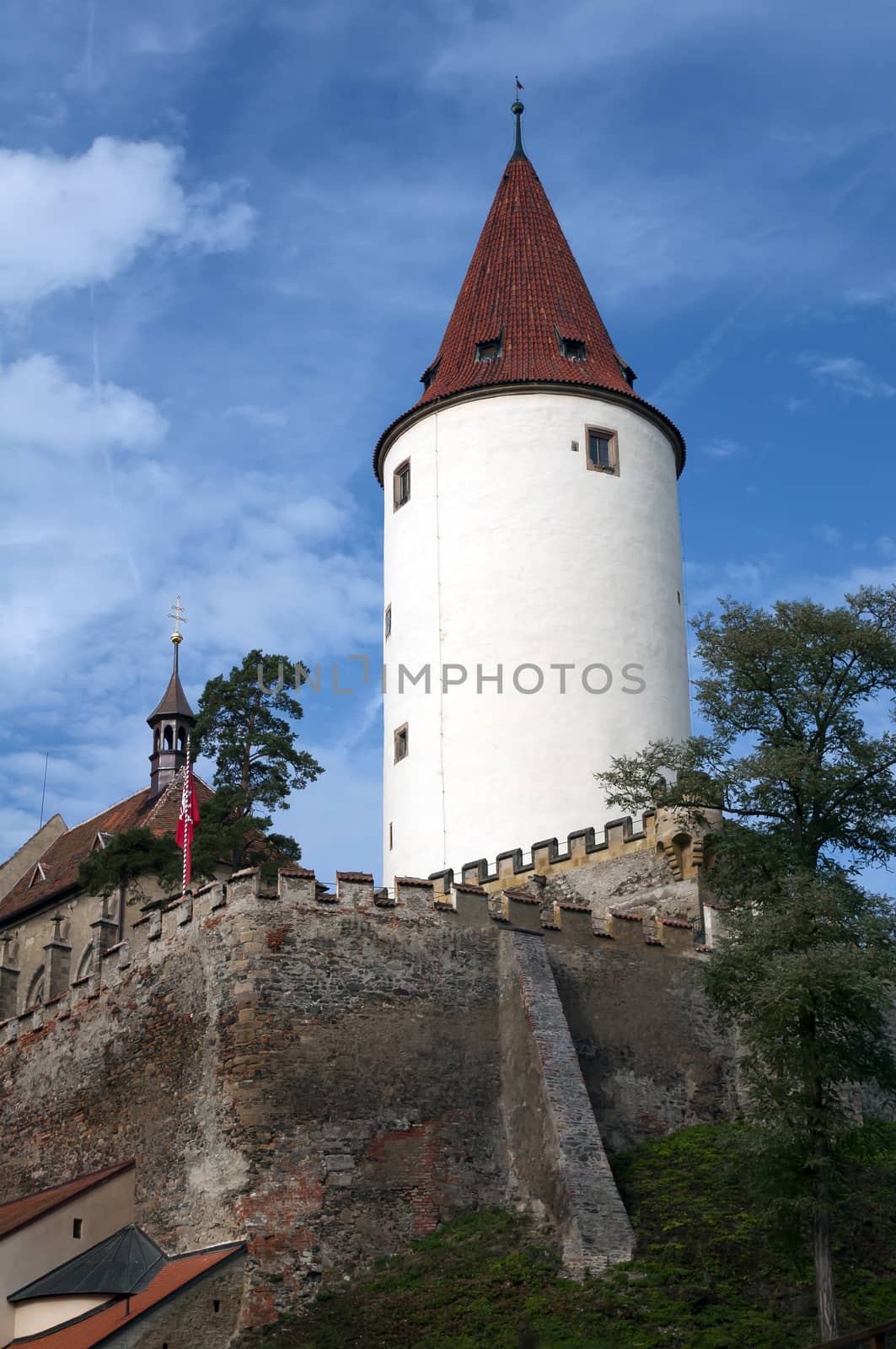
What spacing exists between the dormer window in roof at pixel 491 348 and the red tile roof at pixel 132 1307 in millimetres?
22559

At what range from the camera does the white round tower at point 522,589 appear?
35094 mm

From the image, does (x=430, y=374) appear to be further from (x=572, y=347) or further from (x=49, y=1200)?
(x=49, y=1200)

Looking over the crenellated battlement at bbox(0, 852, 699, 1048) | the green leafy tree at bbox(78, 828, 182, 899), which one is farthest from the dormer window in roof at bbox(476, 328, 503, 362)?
the crenellated battlement at bbox(0, 852, 699, 1048)

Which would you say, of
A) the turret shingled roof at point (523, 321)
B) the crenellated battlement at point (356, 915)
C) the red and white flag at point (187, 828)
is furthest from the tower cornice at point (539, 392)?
the crenellated battlement at point (356, 915)

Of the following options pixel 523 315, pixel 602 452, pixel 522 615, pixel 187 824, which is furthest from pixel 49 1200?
pixel 523 315

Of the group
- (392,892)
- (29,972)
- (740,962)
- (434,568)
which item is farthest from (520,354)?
(29,972)

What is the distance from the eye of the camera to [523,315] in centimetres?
4012

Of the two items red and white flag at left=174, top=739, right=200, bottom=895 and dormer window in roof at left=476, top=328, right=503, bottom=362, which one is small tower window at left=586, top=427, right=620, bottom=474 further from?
red and white flag at left=174, top=739, right=200, bottom=895

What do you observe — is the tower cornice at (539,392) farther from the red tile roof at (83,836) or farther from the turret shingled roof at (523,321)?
the red tile roof at (83,836)

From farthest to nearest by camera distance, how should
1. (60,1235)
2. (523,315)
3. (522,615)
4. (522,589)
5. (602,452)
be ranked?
1. (523,315)
2. (602,452)
3. (522,589)
4. (522,615)
5. (60,1235)

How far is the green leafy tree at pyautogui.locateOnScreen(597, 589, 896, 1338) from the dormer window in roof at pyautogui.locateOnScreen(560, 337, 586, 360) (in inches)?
611

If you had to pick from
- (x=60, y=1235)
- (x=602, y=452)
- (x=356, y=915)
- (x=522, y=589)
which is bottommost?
(x=60, y=1235)

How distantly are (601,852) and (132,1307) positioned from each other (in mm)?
13209

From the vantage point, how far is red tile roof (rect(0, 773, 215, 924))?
48.8m
